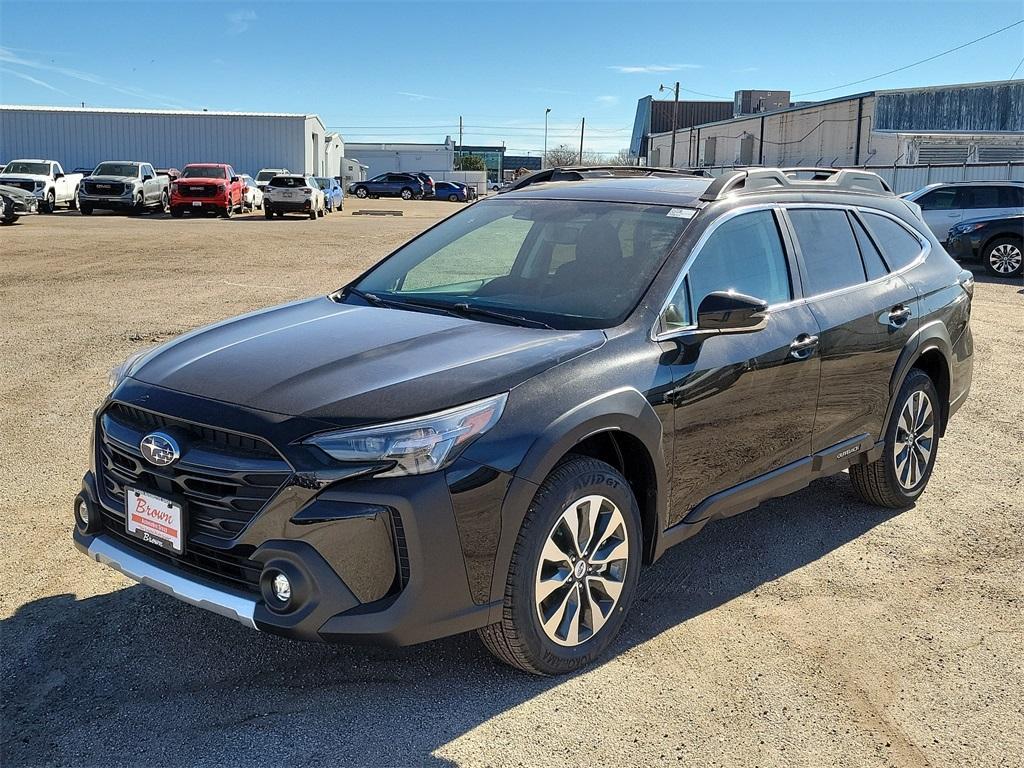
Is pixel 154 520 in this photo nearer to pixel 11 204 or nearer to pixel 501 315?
pixel 501 315

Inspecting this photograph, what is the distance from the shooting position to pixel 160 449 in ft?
10.8

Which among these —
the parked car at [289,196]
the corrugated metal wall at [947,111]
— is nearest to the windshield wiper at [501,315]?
the parked car at [289,196]

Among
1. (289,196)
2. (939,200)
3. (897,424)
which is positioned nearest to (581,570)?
(897,424)

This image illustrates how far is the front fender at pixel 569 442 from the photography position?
10.7 ft

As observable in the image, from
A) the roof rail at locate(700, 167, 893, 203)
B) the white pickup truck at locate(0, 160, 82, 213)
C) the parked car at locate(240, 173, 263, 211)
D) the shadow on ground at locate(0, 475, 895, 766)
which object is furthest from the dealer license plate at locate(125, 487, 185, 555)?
the parked car at locate(240, 173, 263, 211)

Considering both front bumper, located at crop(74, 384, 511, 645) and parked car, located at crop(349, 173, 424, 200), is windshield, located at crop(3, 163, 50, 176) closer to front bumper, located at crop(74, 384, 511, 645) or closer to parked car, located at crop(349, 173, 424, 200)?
parked car, located at crop(349, 173, 424, 200)

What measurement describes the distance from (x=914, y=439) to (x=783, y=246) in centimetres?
167

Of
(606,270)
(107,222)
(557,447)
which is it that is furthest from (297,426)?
(107,222)

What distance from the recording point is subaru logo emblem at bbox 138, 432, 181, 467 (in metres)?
3.27

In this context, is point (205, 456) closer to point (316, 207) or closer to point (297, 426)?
point (297, 426)

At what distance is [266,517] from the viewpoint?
122 inches

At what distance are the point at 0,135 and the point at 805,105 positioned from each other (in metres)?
42.2

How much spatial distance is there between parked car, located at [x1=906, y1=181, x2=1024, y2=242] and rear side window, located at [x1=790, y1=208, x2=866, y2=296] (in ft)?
51.3

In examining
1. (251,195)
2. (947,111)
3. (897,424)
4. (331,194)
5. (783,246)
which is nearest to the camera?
(783,246)
